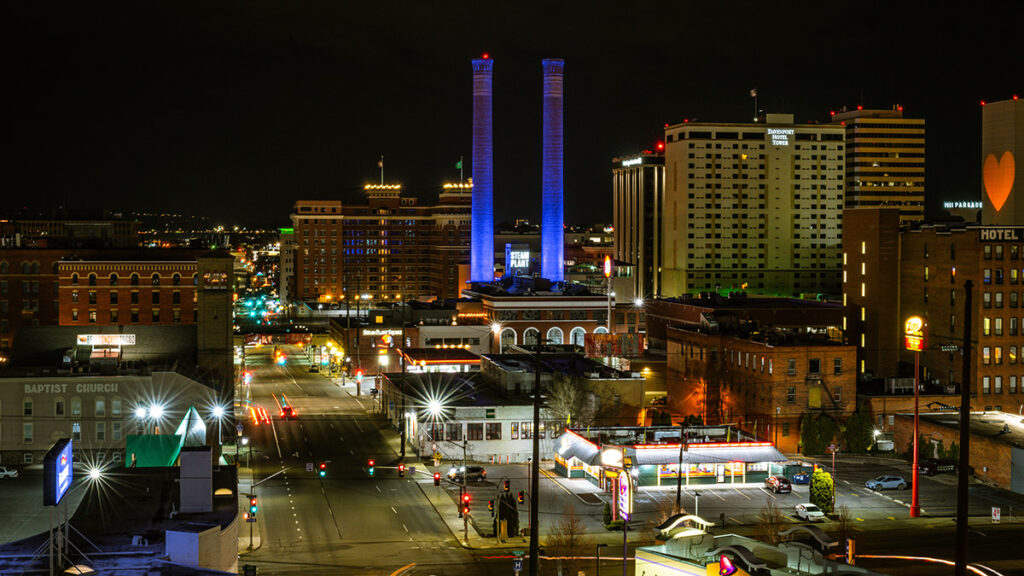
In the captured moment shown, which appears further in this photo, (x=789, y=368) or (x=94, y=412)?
(x=789, y=368)

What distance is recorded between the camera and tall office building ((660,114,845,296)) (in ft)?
553

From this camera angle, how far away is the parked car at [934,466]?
64.5 metres

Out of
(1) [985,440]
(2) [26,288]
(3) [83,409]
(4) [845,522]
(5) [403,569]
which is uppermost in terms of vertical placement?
(2) [26,288]

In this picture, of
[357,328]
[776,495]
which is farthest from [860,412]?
[357,328]

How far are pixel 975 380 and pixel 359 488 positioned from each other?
4785 cm

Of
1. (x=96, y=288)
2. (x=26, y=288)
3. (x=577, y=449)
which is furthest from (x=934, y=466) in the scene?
(x=26, y=288)

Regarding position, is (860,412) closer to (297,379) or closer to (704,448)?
(704,448)

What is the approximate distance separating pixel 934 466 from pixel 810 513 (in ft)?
49.6

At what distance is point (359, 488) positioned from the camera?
59344 millimetres

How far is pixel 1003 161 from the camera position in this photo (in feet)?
379

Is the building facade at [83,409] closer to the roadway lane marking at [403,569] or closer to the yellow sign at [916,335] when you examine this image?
the roadway lane marking at [403,569]

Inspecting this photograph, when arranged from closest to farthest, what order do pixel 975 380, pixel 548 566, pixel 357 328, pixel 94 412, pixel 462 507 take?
pixel 548 566
pixel 462 507
pixel 94 412
pixel 975 380
pixel 357 328

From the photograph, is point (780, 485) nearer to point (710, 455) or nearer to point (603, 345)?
point (710, 455)

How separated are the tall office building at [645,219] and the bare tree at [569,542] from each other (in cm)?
12996
